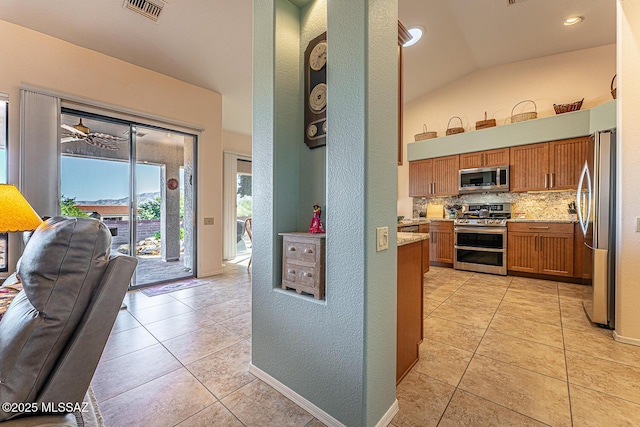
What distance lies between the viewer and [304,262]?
1544 millimetres

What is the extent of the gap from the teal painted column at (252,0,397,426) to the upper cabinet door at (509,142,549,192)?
4.25 meters

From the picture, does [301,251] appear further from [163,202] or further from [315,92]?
[163,202]

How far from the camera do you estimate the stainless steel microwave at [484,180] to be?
15.1ft

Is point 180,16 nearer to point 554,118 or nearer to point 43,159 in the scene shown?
point 43,159

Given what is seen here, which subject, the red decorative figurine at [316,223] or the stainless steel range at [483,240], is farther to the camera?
the stainless steel range at [483,240]

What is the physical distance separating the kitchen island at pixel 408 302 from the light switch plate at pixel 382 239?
12.8 inches

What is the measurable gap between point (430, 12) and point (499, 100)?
2462 millimetres

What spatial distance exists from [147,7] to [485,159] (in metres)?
5.41

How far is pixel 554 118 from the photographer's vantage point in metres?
4.16

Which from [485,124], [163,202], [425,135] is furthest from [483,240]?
[163,202]

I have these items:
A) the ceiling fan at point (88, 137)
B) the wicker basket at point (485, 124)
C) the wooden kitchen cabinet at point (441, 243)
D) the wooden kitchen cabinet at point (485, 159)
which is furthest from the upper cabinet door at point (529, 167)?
the ceiling fan at point (88, 137)

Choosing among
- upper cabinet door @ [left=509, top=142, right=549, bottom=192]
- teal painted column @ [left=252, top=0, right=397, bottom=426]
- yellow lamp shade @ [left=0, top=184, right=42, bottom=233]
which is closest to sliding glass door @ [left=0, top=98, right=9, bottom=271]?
yellow lamp shade @ [left=0, top=184, right=42, bottom=233]

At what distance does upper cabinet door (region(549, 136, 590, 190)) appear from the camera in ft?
13.1

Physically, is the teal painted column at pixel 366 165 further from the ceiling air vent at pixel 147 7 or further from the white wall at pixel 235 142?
the white wall at pixel 235 142
